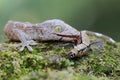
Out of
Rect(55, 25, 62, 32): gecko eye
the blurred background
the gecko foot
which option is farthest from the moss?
the blurred background

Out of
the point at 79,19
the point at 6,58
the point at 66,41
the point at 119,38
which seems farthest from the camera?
the point at 79,19

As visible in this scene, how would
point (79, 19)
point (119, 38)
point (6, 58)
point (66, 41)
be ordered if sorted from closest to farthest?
1. point (6, 58)
2. point (66, 41)
3. point (119, 38)
4. point (79, 19)

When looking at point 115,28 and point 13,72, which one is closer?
point 13,72

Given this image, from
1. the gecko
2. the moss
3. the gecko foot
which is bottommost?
the moss

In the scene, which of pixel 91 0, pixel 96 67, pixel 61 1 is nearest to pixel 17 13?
pixel 61 1

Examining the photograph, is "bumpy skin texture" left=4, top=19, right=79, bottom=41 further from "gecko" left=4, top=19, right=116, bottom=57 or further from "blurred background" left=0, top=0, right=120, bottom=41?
"blurred background" left=0, top=0, right=120, bottom=41

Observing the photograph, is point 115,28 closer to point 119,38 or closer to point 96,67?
point 119,38

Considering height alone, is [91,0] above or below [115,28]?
above
